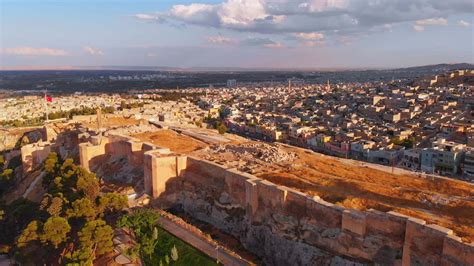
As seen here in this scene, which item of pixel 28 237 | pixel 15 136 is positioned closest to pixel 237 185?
pixel 28 237

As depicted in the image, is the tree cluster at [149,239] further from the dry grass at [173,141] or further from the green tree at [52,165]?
the green tree at [52,165]

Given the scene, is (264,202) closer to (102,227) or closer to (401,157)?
(102,227)

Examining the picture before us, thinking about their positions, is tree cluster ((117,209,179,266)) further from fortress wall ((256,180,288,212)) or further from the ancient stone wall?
fortress wall ((256,180,288,212))

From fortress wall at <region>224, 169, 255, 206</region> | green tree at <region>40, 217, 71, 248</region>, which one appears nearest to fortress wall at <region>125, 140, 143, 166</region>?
green tree at <region>40, 217, 71, 248</region>

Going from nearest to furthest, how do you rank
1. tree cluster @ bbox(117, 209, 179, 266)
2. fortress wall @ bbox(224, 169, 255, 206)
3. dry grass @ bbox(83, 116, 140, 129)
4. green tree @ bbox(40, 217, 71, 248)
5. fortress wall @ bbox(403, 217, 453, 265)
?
fortress wall @ bbox(403, 217, 453, 265)
tree cluster @ bbox(117, 209, 179, 266)
green tree @ bbox(40, 217, 71, 248)
fortress wall @ bbox(224, 169, 255, 206)
dry grass @ bbox(83, 116, 140, 129)

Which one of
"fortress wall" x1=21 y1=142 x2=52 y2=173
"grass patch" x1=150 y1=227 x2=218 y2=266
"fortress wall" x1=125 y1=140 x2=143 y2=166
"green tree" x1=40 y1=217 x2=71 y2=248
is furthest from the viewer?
"fortress wall" x1=21 y1=142 x2=52 y2=173

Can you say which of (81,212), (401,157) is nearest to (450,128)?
(401,157)
